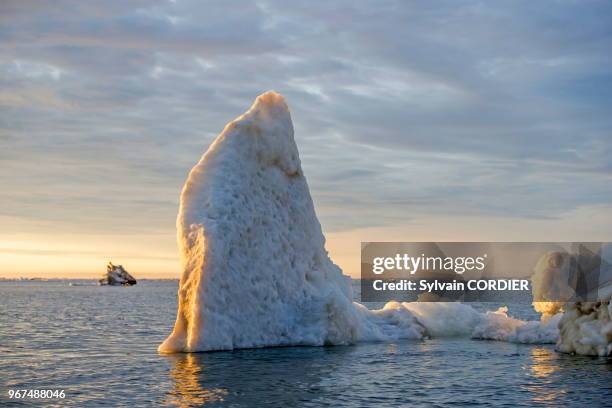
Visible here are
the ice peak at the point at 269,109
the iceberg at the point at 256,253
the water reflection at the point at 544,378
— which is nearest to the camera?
the water reflection at the point at 544,378

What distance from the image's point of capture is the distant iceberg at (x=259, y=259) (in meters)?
35.7

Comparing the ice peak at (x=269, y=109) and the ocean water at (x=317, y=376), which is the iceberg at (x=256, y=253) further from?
the ocean water at (x=317, y=376)

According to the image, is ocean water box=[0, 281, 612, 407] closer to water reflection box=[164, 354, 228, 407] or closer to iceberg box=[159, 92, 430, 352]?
water reflection box=[164, 354, 228, 407]

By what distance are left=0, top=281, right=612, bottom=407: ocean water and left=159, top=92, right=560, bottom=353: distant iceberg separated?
53.2 inches

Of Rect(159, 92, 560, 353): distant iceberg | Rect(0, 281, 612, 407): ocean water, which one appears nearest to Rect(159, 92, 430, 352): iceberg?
Rect(159, 92, 560, 353): distant iceberg

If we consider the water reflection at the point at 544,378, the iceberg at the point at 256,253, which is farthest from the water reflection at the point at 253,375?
the water reflection at the point at 544,378

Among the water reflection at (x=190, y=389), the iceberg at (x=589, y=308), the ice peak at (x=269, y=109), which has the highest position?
the ice peak at (x=269, y=109)

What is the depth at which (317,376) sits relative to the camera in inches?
1161

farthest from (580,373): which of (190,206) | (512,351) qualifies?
(190,206)

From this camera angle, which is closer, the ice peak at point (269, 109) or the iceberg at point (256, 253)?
the iceberg at point (256, 253)

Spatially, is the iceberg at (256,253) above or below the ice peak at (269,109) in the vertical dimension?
below

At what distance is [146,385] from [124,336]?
24.0m

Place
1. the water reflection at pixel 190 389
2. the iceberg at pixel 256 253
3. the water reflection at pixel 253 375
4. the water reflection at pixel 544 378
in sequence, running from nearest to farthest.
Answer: the water reflection at pixel 190 389, the water reflection at pixel 253 375, the water reflection at pixel 544 378, the iceberg at pixel 256 253

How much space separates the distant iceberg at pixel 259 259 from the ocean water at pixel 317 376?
1351 mm
